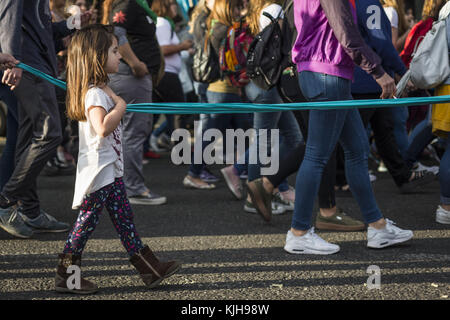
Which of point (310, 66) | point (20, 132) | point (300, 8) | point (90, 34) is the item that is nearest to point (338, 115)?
point (310, 66)

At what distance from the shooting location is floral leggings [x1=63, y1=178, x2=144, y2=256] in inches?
142

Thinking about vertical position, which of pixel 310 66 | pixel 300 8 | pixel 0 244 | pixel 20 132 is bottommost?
pixel 0 244

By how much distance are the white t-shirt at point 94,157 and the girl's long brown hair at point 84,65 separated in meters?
0.05

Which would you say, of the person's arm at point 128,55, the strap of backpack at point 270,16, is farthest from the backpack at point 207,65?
the strap of backpack at point 270,16


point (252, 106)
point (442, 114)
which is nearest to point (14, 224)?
point (252, 106)

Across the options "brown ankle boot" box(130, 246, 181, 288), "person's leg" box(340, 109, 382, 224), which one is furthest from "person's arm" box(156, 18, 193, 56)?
"brown ankle boot" box(130, 246, 181, 288)

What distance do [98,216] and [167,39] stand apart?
4129 mm

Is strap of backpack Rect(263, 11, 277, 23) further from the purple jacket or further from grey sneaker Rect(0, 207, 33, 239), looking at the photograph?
grey sneaker Rect(0, 207, 33, 239)

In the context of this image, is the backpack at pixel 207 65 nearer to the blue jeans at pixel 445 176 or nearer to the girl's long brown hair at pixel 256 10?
the girl's long brown hair at pixel 256 10

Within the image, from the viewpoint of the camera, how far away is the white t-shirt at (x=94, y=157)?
355 centimetres

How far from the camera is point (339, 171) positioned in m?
6.35
